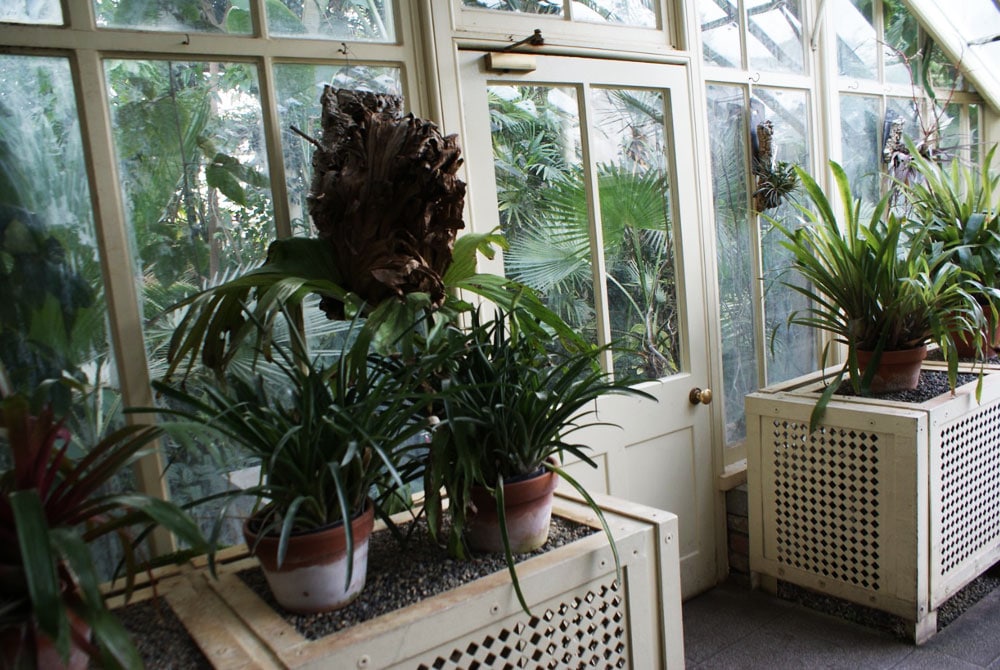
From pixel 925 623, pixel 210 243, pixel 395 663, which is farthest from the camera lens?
pixel 925 623

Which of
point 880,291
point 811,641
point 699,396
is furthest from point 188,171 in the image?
point 811,641

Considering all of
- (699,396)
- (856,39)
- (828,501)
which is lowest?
(828,501)

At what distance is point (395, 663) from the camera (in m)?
1.08

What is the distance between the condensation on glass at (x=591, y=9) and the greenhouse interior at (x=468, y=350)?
1 centimetres

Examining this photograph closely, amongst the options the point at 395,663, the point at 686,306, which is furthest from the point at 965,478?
the point at 395,663

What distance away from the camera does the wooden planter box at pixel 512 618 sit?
Answer: 1.06 m

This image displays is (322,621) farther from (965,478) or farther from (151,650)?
(965,478)

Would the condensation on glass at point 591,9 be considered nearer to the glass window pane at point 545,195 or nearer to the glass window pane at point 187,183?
the glass window pane at point 545,195

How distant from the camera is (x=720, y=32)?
2693 mm

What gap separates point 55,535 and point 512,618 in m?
0.69

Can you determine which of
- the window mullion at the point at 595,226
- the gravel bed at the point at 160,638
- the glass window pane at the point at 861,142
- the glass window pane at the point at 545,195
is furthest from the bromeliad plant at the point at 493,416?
the glass window pane at the point at 861,142

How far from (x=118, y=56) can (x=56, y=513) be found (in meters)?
0.96

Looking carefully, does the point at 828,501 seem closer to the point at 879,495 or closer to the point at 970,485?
the point at 879,495

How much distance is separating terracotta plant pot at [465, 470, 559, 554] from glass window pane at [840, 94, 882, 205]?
248cm
